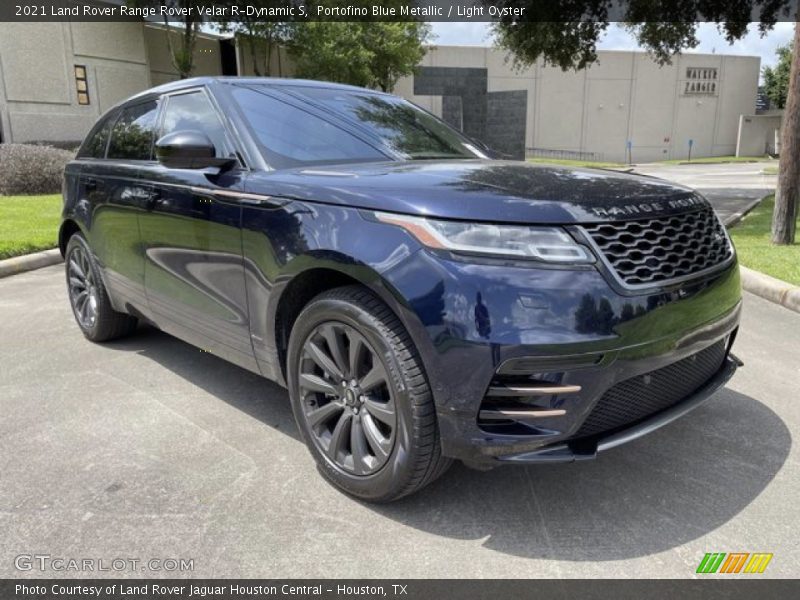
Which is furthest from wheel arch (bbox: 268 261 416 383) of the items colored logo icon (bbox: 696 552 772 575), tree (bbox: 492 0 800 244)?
tree (bbox: 492 0 800 244)

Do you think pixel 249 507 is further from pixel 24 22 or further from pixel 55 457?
pixel 24 22

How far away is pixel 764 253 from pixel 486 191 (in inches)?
264

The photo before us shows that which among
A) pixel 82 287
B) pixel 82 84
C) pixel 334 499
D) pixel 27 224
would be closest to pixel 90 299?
pixel 82 287

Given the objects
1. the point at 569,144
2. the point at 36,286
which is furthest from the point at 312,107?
the point at 569,144

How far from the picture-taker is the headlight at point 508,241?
2154mm

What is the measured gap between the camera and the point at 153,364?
4363 mm

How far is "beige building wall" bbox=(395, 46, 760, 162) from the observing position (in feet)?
169

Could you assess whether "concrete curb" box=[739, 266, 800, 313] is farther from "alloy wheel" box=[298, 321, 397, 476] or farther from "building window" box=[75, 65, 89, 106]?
"building window" box=[75, 65, 89, 106]

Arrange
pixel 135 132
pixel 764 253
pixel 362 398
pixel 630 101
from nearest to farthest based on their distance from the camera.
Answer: pixel 362 398, pixel 135 132, pixel 764 253, pixel 630 101

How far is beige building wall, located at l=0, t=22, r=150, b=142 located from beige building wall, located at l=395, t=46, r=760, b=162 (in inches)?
1034

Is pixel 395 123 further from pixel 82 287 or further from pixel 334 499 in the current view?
pixel 82 287

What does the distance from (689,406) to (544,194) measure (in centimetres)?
107

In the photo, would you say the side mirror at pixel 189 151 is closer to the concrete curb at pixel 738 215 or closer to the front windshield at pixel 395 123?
the front windshield at pixel 395 123

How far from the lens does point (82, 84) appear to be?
2836cm
